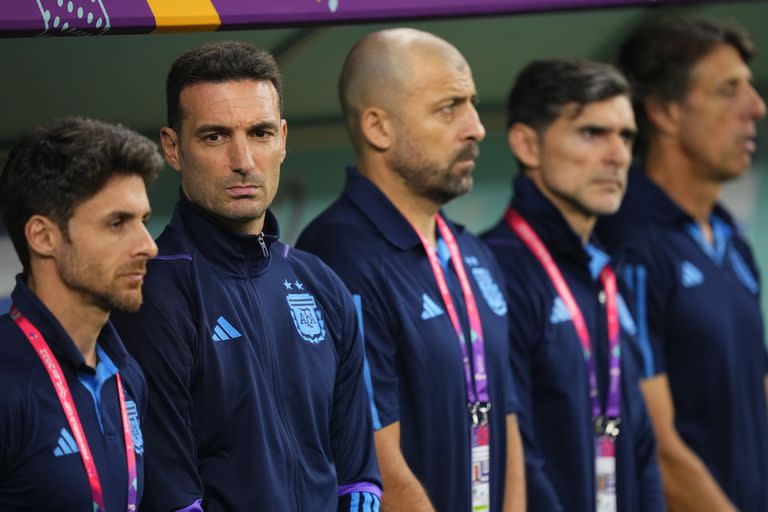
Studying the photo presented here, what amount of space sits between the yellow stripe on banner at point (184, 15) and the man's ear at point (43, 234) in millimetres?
639

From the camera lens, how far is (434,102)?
12.8 feet

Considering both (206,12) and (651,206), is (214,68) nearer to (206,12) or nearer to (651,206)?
(206,12)

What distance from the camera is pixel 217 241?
10.6 feet

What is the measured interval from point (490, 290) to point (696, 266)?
114 centimetres

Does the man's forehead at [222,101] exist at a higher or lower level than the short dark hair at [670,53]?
lower

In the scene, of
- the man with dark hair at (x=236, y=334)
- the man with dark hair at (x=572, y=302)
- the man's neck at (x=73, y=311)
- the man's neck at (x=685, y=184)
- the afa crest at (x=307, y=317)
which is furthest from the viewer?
the man's neck at (x=685, y=184)

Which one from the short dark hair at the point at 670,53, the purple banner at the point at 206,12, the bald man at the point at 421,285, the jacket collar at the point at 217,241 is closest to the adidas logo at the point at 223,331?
the jacket collar at the point at 217,241

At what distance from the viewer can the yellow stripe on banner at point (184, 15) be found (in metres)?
3.31

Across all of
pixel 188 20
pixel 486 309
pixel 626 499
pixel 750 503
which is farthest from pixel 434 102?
pixel 750 503

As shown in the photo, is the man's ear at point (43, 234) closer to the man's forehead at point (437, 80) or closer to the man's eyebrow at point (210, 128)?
the man's eyebrow at point (210, 128)

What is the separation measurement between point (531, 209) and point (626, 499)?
0.92m

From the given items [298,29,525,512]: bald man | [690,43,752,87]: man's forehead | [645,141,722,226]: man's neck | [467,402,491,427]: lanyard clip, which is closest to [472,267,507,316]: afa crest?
[298,29,525,512]: bald man

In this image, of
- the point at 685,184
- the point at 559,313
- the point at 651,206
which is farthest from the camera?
the point at 685,184

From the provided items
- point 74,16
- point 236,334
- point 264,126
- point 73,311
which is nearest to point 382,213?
point 264,126
